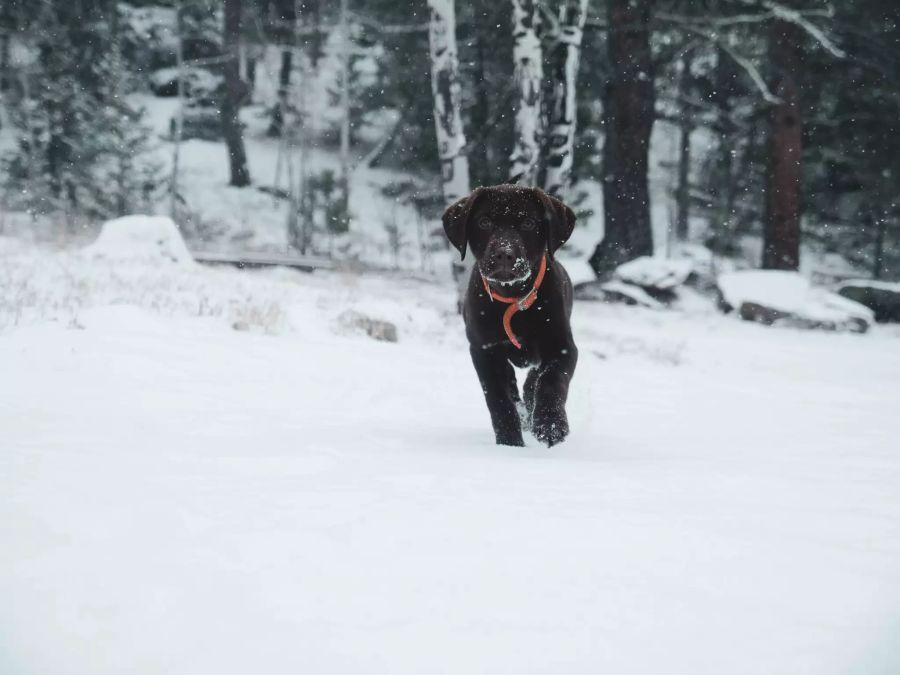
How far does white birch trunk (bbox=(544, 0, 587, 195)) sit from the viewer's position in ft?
36.0

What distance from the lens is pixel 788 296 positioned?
40.4 ft

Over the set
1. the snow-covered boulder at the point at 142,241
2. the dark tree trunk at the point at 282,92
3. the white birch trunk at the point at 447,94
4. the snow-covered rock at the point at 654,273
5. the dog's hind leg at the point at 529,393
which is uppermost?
the dark tree trunk at the point at 282,92

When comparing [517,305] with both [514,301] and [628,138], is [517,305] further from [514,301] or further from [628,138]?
[628,138]

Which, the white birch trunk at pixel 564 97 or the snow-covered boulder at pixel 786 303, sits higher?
the white birch trunk at pixel 564 97

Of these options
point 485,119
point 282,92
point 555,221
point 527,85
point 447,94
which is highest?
point 282,92

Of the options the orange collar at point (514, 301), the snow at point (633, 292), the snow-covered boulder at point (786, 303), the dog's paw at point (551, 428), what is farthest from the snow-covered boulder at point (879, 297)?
the dog's paw at point (551, 428)

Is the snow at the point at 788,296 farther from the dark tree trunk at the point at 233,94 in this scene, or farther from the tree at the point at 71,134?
the dark tree trunk at the point at 233,94

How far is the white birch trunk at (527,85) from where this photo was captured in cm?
1020

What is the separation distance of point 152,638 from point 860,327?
12652 mm

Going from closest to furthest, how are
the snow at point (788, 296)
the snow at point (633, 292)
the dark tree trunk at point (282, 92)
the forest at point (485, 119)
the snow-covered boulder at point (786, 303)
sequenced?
the snow-covered boulder at point (786, 303) < the snow at point (788, 296) < the snow at point (633, 292) < the forest at point (485, 119) < the dark tree trunk at point (282, 92)

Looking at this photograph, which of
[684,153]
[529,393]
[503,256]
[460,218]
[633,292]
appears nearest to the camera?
[503,256]

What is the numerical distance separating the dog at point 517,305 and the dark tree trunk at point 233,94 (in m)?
23.6

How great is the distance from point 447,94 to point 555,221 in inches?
276

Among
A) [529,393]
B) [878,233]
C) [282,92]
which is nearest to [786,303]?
[529,393]
